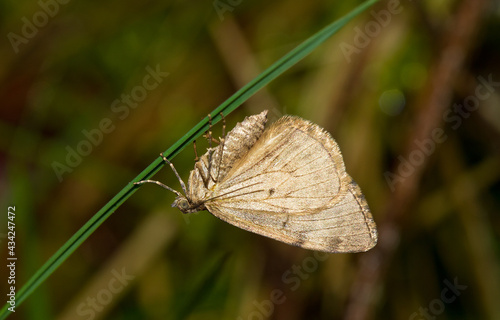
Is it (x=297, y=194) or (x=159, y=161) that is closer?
(x=159, y=161)

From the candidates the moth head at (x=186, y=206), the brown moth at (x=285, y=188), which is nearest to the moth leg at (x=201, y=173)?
the brown moth at (x=285, y=188)

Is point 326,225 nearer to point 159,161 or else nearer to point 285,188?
point 285,188

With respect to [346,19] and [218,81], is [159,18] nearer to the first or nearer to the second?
[218,81]

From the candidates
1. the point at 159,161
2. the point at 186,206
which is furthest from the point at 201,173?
the point at 159,161

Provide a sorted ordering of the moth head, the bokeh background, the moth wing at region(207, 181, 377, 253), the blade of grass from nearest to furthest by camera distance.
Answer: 1. the blade of grass
2. the moth wing at region(207, 181, 377, 253)
3. the moth head
4. the bokeh background

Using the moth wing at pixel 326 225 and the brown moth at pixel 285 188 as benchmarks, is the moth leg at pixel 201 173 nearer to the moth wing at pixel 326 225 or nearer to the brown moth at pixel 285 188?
the brown moth at pixel 285 188

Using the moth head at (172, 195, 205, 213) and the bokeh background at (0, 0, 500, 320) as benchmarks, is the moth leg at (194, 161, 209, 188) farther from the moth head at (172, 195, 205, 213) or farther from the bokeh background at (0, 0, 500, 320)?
the bokeh background at (0, 0, 500, 320)

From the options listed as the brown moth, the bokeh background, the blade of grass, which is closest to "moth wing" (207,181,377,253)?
the brown moth
